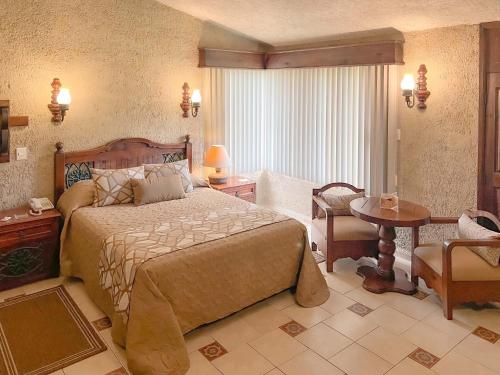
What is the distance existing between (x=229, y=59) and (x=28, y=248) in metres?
2.95

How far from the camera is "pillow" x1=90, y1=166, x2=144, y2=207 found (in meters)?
3.82

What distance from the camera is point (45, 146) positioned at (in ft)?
12.9

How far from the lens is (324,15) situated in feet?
12.6

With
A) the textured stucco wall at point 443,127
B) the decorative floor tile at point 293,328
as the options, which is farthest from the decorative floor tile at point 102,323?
the textured stucco wall at point 443,127

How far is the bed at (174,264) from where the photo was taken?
253 cm

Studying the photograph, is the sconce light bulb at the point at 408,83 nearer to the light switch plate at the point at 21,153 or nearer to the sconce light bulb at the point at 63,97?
the sconce light bulb at the point at 63,97

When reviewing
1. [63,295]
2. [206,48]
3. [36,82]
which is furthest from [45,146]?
[206,48]

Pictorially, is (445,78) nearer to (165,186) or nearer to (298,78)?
(298,78)

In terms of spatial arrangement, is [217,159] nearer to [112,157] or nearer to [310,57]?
[112,157]

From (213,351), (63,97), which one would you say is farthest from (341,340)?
(63,97)

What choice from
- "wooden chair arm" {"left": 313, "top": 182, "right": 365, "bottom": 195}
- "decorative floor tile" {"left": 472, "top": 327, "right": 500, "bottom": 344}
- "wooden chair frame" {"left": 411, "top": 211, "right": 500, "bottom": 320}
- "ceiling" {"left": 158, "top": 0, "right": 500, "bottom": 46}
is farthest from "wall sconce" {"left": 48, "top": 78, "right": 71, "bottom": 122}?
"decorative floor tile" {"left": 472, "top": 327, "right": 500, "bottom": 344}

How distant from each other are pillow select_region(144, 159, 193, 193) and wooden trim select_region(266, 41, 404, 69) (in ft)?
5.55

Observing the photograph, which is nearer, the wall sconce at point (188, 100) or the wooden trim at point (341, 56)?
the wooden trim at point (341, 56)

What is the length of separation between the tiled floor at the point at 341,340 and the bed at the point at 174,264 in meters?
0.11
